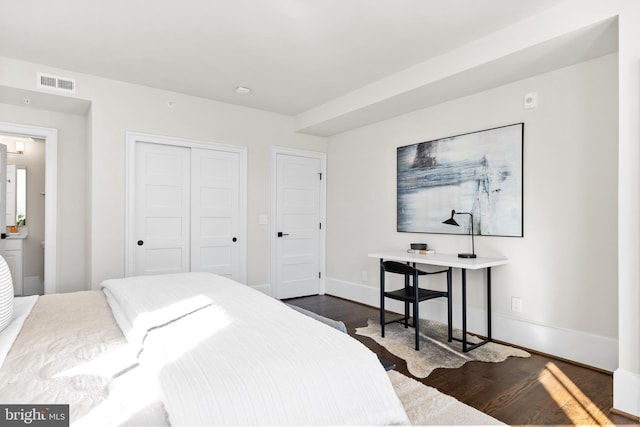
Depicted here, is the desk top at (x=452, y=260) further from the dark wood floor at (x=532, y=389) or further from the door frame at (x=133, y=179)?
the door frame at (x=133, y=179)

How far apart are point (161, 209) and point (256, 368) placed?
3412 millimetres

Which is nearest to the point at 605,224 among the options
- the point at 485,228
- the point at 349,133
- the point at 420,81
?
the point at 485,228

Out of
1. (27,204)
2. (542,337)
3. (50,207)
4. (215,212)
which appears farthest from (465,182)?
(27,204)

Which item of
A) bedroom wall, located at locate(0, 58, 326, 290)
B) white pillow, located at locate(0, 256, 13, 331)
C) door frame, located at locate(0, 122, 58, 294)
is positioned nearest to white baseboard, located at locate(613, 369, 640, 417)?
white pillow, located at locate(0, 256, 13, 331)

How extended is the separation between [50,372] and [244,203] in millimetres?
3468

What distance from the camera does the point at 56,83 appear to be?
344 centimetres

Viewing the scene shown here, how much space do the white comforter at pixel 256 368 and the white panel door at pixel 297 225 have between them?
3318mm

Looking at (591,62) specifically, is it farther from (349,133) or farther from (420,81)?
(349,133)

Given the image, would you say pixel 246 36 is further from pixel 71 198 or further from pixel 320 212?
pixel 320 212

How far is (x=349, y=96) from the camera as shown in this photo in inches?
162

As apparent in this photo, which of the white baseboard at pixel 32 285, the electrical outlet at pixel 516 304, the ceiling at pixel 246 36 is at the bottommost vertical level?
the white baseboard at pixel 32 285

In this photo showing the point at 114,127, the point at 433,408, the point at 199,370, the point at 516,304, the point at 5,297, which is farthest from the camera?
the point at 114,127

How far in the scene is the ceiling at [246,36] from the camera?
2484 millimetres

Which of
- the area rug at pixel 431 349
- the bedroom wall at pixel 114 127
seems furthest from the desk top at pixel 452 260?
the bedroom wall at pixel 114 127
